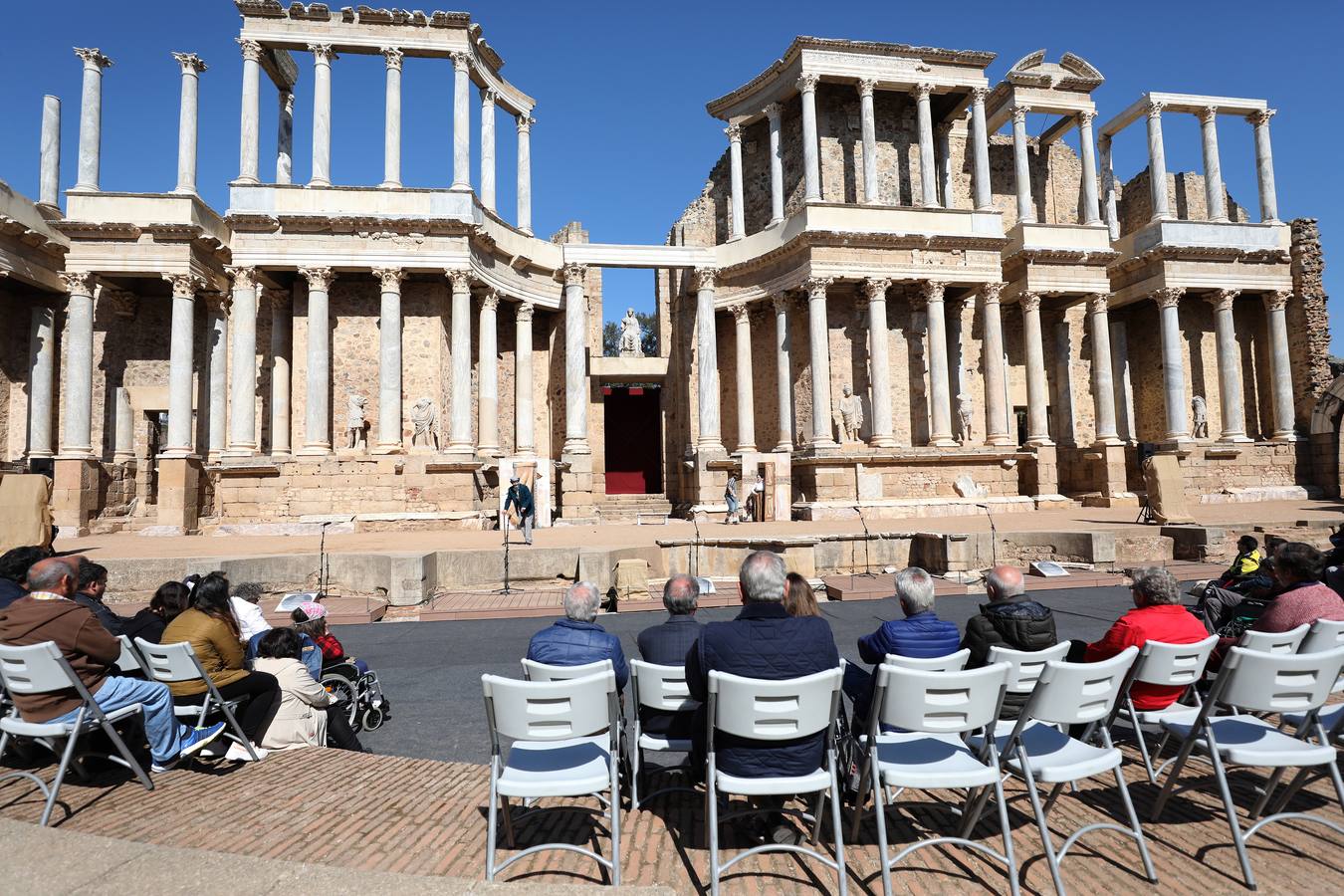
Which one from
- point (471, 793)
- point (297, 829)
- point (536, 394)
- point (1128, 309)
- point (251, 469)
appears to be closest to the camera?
point (297, 829)

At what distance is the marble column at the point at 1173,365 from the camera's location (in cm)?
2464

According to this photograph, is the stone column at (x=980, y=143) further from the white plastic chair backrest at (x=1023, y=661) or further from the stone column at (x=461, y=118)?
the white plastic chair backrest at (x=1023, y=661)

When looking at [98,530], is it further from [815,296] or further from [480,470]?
[815,296]

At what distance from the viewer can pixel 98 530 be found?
63.8 ft

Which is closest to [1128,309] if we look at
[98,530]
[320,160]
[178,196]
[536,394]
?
[536,394]

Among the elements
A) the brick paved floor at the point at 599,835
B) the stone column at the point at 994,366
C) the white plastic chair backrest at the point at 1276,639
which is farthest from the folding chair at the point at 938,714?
the stone column at the point at 994,366

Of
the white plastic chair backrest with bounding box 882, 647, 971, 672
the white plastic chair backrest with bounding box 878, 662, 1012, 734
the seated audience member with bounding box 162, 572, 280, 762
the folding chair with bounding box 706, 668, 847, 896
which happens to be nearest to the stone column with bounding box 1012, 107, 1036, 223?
the white plastic chair backrest with bounding box 882, 647, 971, 672

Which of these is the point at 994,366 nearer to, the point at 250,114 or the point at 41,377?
the point at 250,114

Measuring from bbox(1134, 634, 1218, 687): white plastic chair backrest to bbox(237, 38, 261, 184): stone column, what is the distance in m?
23.7

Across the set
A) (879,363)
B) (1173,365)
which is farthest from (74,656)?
(1173,365)

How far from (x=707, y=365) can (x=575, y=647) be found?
19.9 meters

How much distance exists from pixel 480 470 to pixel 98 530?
10.6 metres

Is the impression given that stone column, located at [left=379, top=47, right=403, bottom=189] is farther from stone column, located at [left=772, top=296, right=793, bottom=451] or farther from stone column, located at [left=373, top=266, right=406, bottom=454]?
stone column, located at [left=772, top=296, right=793, bottom=451]

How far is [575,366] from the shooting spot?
74.6 feet
